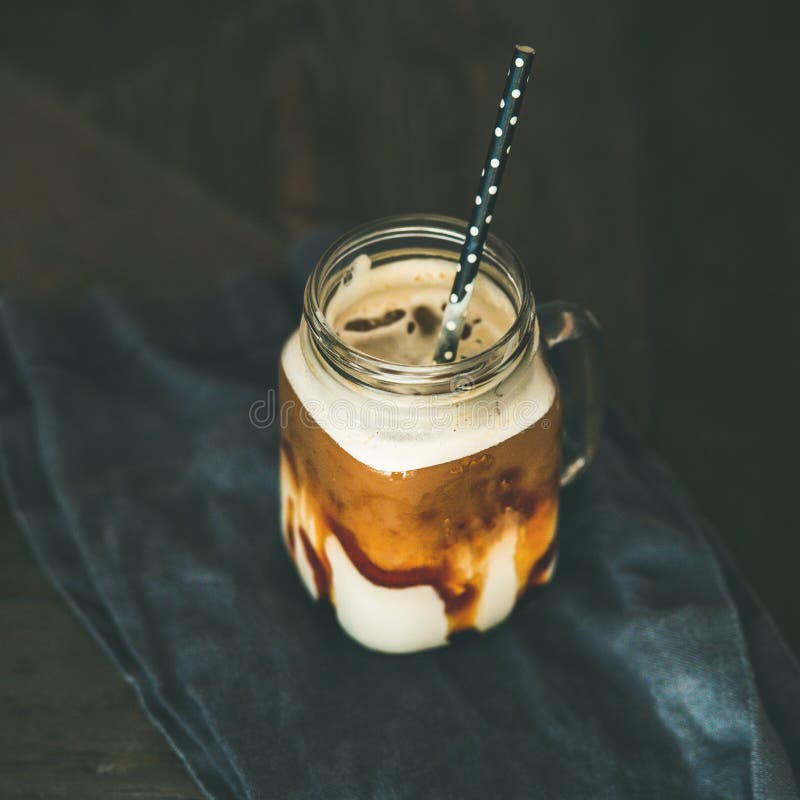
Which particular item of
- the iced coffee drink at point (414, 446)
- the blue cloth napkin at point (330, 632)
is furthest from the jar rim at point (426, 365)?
the blue cloth napkin at point (330, 632)

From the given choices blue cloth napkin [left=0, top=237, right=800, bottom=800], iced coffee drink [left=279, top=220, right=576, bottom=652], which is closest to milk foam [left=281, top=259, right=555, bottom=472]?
iced coffee drink [left=279, top=220, right=576, bottom=652]

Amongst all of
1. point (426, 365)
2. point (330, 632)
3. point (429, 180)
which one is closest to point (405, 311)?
point (426, 365)

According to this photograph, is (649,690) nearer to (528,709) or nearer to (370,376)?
(528,709)

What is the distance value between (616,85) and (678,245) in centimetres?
22

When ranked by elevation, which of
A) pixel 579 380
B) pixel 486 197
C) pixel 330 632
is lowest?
pixel 330 632

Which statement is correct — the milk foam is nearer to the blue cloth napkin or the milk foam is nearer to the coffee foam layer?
the coffee foam layer

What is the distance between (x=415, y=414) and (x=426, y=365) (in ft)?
0.09

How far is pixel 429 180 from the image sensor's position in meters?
1.08

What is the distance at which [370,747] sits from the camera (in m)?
0.58

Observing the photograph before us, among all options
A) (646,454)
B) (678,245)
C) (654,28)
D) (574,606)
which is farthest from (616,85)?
(574,606)

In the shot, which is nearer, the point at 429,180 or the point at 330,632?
the point at 330,632

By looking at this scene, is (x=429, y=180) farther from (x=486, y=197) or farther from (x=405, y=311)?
(x=486, y=197)

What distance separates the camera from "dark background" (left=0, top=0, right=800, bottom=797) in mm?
762

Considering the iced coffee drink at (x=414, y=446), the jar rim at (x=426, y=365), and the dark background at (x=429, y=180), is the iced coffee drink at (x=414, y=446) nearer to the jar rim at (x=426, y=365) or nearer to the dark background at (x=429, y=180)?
the jar rim at (x=426, y=365)
